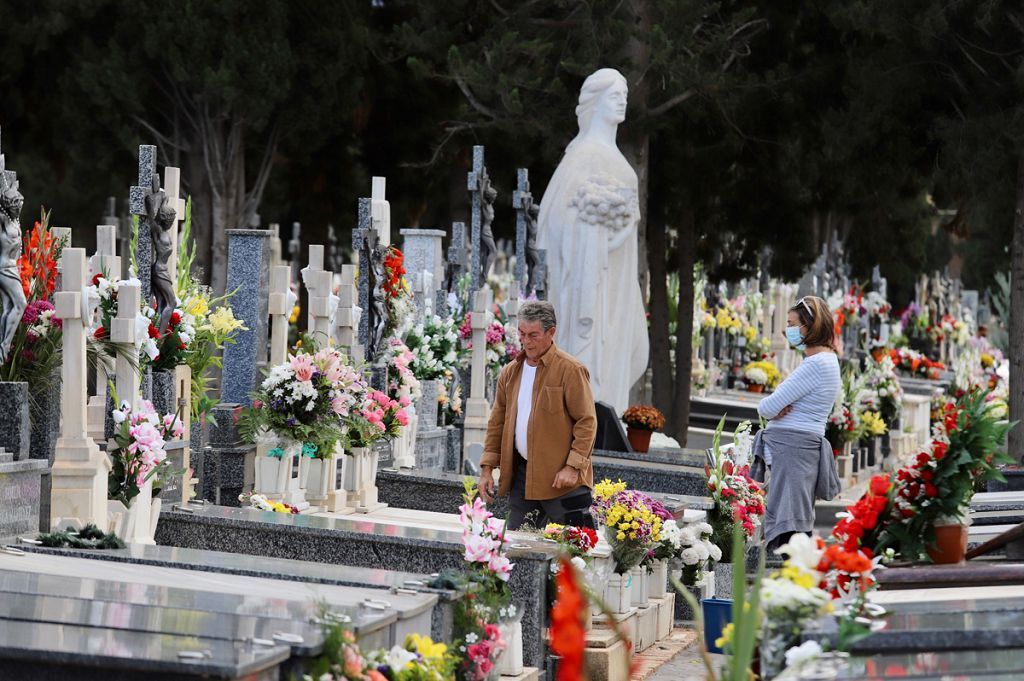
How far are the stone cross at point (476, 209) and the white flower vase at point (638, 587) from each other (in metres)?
5.41

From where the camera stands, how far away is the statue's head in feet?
50.9

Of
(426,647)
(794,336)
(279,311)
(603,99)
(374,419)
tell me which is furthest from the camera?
(603,99)

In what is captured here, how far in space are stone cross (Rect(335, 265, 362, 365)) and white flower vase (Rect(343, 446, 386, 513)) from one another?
728 mm

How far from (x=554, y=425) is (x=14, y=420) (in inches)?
98.1

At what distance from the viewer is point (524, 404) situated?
8.29 meters

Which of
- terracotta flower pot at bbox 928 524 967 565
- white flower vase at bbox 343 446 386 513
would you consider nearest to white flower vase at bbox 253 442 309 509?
white flower vase at bbox 343 446 386 513

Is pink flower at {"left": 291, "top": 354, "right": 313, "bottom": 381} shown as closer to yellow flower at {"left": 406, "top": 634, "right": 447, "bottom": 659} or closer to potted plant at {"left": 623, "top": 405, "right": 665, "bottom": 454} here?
yellow flower at {"left": 406, "top": 634, "right": 447, "bottom": 659}

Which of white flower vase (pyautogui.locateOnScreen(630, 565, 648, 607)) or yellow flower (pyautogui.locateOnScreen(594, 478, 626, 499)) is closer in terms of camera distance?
yellow flower (pyautogui.locateOnScreen(594, 478, 626, 499))

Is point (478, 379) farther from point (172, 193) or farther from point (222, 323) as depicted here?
point (172, 193)

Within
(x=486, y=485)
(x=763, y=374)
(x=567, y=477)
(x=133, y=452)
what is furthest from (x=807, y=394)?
Answer: (x=763, y=374)

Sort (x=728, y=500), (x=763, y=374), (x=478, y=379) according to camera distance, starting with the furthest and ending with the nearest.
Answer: (x=763, y=374)
(x=478, y=379)
(x=728, y=500)

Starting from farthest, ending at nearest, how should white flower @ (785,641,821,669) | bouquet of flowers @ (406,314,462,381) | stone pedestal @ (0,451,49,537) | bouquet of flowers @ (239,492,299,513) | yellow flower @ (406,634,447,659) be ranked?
bouquet of flowers @ (406,314,462,381) < bouquet of flowers @ (239,492,299,513) < stone pedestal @ (0,451,49,537) < yellow flower @ (406,634,447,659) < white flower @ (785,641,821,669)

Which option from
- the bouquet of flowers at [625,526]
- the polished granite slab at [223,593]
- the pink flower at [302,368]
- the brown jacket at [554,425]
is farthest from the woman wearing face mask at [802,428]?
the polished granite slab at [223,593]

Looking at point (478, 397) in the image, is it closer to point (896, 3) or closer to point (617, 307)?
point (617, 307)
